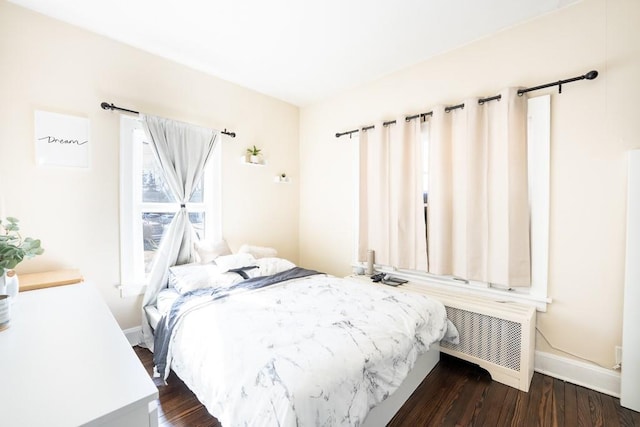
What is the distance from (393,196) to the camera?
9.44 ft

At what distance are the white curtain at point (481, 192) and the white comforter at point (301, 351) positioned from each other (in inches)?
23.4

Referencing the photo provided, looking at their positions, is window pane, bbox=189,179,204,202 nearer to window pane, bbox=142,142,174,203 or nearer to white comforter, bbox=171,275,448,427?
window pane, bbox=142,142,174,203

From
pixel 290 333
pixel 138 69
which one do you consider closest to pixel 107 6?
pixel 138 69

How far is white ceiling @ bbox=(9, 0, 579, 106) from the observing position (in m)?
2.00

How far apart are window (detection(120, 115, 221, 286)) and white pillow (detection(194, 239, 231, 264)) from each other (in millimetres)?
347

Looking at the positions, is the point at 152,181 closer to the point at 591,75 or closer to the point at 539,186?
the point at 539,186

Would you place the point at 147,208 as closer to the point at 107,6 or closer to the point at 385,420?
the point at 107,6

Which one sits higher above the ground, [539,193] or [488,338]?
[539,193]

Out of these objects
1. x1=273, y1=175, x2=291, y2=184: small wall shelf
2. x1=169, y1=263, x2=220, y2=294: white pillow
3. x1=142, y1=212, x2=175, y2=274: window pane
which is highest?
x1=273, y1=175, x2=291, y2=184: small wall shelf

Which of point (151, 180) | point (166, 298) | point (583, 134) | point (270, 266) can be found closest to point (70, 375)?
point (166, 298)

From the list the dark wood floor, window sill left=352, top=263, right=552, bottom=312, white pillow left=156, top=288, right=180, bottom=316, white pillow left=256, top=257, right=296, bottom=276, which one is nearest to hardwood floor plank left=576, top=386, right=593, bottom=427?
the dark wood floor

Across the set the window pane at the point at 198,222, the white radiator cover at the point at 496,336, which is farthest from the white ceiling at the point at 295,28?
the white radiator cover at the point at 496,336

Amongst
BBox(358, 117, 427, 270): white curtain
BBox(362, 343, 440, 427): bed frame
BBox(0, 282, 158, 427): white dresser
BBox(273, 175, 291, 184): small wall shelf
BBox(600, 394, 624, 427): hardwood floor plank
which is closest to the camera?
BBox(0, 282, 158, 427): white dresser

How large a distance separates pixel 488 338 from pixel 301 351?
5.26 ft
